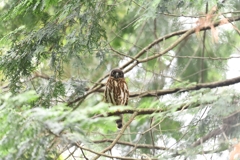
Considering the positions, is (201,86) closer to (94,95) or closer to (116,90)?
(116,90)

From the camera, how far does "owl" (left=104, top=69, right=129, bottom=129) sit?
5.45 metres

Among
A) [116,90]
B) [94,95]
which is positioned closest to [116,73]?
[116,90]

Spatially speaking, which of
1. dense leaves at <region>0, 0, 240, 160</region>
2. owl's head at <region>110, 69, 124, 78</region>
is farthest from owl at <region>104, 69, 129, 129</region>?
dense leaves at <region>0, 0, 240, 160</region>

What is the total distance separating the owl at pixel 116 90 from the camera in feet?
17.9

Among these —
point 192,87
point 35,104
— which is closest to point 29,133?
point 35,104

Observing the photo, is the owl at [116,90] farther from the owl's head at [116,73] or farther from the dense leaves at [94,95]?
the dense leaves at [94,95]

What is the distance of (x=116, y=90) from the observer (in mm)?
5477

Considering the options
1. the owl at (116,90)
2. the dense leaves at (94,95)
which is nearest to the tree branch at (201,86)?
the dense leaves at (94,95)

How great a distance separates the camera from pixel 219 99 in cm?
343

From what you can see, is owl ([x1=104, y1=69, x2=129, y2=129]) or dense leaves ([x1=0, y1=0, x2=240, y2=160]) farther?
owl ([x1=104, y1=69, x2=129, y2=129])

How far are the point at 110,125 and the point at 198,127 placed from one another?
1.08 metres

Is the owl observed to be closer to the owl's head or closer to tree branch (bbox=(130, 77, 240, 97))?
the owl's head

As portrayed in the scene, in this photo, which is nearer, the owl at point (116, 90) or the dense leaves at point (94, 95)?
the dense leaves at point (94, 95)

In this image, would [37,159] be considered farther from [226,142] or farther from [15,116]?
[226,142]
